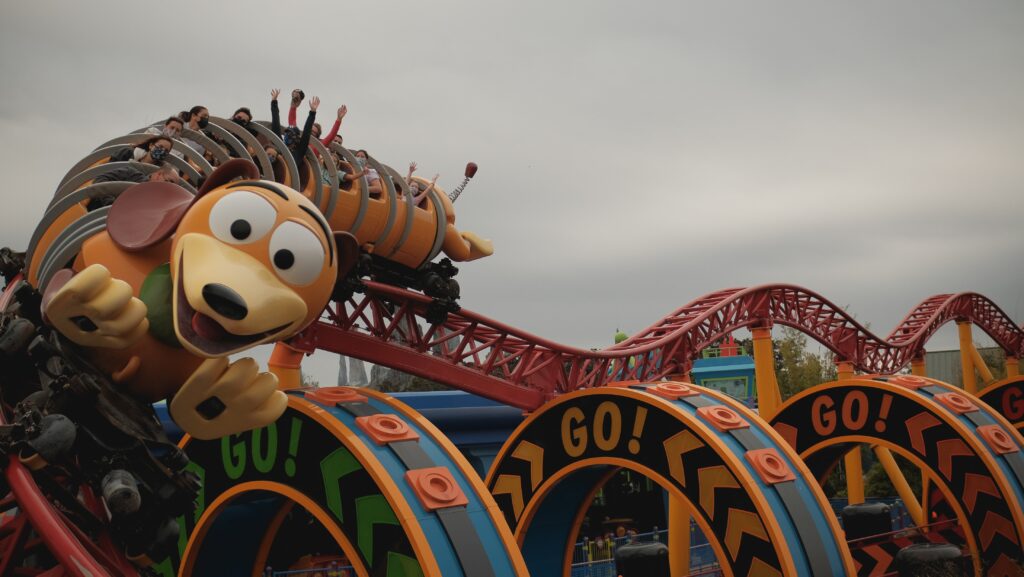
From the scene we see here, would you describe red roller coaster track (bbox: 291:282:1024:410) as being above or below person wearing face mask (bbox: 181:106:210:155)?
below

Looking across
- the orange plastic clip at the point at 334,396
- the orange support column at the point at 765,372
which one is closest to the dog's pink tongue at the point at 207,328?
the orange plastic clip at the point at 334,396

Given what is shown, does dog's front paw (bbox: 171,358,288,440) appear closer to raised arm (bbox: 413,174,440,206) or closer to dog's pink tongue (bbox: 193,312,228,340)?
dog's pink tongue (bbox: 193,312,228,340)

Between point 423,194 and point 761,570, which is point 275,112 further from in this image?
point 761,570

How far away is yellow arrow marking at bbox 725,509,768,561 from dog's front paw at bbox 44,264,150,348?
5628mm

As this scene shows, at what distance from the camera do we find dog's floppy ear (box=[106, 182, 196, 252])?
189 inches

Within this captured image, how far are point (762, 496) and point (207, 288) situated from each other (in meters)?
5.62

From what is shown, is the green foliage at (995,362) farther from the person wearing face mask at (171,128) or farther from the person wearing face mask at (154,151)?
the person wearing face mask at (154,151)

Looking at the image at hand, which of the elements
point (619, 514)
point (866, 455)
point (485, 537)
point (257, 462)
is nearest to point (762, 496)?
point (485, 537)

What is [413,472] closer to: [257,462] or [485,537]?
[485,537]

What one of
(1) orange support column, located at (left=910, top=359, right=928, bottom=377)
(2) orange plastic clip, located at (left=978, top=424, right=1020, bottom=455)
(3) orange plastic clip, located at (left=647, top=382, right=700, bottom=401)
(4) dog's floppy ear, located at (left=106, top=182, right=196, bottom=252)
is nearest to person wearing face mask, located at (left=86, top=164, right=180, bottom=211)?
(4) dog's floppy ear, located at (left=106, top=182, right=196, bottom=252)

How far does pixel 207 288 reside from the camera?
4.25m

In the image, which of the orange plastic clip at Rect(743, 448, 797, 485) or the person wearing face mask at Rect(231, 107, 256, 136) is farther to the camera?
the orange plastic clip at Rect(743, 448, 797, 485)

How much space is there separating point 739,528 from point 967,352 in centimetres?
1615

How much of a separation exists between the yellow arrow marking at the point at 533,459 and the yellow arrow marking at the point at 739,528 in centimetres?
213
